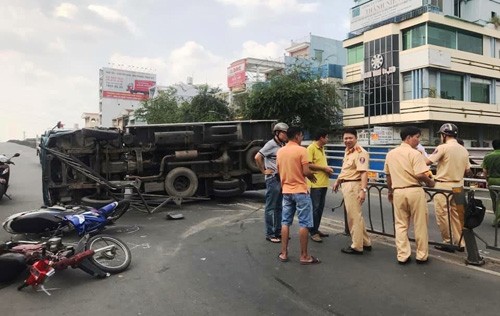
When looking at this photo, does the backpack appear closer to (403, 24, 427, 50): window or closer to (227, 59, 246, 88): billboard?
(403, 24, 427, 50): window

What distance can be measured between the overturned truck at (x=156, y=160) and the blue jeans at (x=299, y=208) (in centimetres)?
454

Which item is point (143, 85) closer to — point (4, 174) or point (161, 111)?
point (161, 111)

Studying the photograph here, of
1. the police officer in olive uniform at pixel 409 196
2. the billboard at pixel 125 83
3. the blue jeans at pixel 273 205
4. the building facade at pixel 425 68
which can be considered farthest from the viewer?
the billboard at pixel 125 83

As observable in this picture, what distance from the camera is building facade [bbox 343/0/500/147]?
34.8 meters

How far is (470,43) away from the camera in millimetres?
38125

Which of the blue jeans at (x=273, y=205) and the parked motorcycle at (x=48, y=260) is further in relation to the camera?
the blue jeans at (x=273, y=205)

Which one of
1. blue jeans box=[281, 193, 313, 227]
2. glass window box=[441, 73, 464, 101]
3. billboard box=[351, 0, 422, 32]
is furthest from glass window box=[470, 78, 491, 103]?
blue jeans box=[281, 193, 313, 227]

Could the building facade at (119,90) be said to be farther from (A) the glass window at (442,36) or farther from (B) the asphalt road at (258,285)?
(B) the asphalt road at (258,285)

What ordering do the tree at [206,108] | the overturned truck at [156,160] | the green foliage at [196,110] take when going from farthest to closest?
1. the green foliage at [196,110]
2. the tree at [206,108]
3. the overturned truck at [156,160]

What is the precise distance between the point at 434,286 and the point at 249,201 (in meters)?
6.64

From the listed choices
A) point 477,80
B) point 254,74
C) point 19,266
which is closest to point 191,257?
point 19,266

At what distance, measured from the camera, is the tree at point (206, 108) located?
40.6 m

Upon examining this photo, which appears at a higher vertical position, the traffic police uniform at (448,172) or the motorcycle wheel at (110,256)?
the traffic police uniform at (448,172)

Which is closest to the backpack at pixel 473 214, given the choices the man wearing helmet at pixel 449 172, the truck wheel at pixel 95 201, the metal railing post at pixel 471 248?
the metal railing post at pixel 471 248
